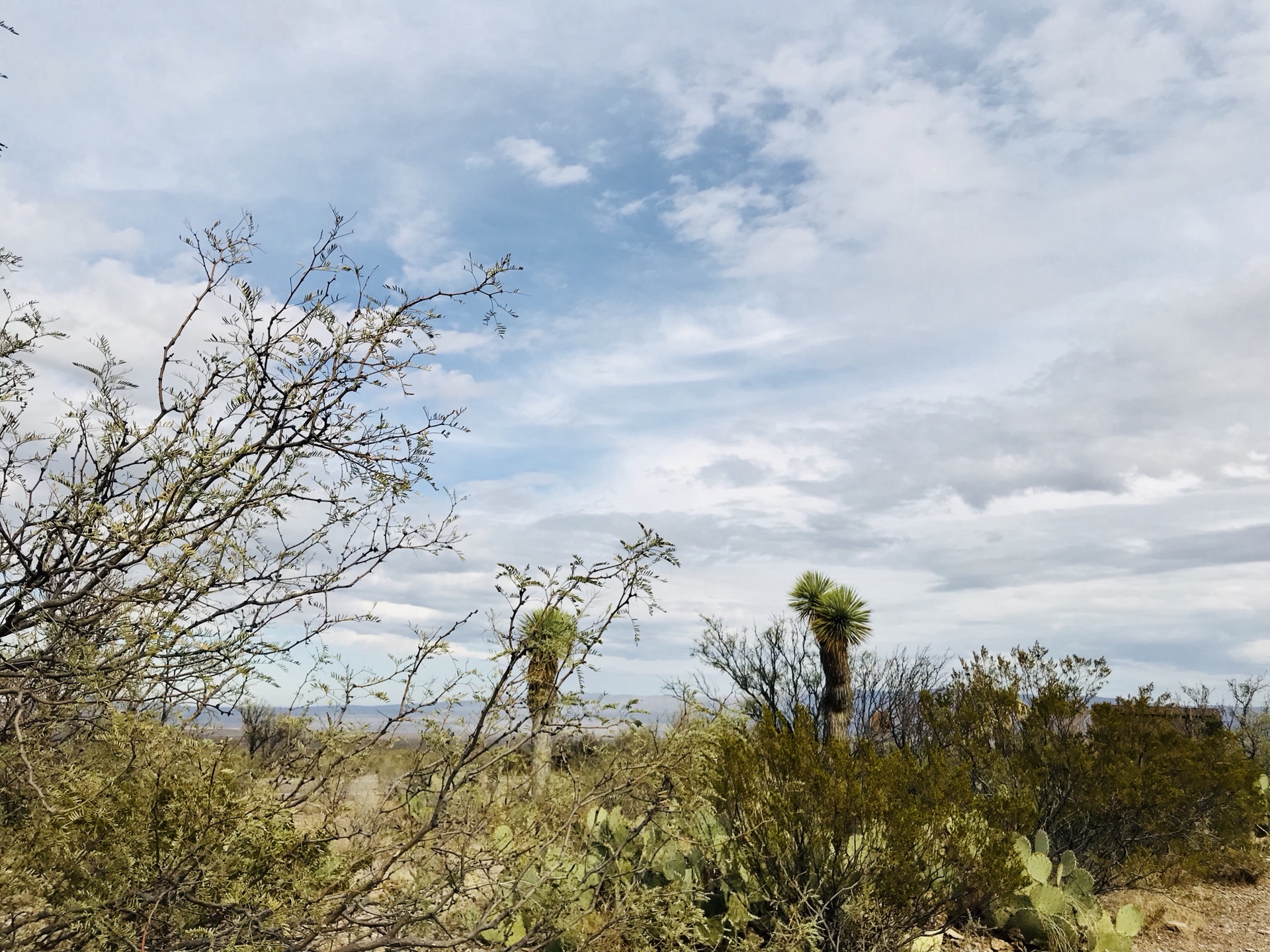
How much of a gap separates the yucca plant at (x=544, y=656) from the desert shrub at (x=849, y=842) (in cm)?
207

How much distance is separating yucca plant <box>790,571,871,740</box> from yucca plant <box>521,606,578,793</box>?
12166 millimetres

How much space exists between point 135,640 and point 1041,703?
355 inches

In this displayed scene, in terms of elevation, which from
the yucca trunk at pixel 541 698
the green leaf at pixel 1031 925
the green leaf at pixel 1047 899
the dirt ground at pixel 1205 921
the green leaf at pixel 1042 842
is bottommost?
the dirt ground at pixel 1205 921

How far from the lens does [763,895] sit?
6.02 m

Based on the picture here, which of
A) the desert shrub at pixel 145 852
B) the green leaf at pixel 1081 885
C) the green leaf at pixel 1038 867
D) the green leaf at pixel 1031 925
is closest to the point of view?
the desert shrub at pixel 145 852

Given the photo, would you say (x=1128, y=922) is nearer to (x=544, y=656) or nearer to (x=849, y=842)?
(x=849, y=842)

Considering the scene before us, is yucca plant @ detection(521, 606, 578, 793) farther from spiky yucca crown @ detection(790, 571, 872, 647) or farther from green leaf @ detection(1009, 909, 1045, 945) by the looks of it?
spiky yucca crown @ detection(790, 571, 872, 647)

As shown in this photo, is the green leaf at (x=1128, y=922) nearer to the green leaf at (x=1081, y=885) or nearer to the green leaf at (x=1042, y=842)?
the green leaf at (x=1081, y=885)

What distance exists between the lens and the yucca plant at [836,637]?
611 inches

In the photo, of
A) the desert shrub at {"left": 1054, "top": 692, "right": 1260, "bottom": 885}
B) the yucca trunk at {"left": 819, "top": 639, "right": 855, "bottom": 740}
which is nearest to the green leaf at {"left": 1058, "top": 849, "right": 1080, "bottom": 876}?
the desert shrub at {"left": 1054, "top": 692, "right": 1260, "bottom": 885}

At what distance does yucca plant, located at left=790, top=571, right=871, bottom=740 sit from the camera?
1552 centimetres

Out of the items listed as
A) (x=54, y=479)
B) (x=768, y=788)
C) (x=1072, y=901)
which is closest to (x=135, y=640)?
(x=54, y=479)

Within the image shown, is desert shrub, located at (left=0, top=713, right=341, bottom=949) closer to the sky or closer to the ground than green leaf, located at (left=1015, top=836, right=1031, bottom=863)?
closer to the sky

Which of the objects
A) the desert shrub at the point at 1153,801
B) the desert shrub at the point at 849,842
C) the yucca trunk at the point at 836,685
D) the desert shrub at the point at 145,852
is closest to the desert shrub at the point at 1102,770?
the desert shrub at the point at 1153,801
